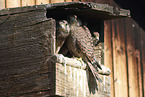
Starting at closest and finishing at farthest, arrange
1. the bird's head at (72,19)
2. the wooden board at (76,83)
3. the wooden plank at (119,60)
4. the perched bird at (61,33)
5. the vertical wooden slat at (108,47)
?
the wooden board at (76,83), the perched bird at (61,33), the bird's head at (72,19), the vertical wooden slat at (108,47), the wooden plank at (119,60)

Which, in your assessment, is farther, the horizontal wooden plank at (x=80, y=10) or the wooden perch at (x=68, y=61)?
the horizontal wooden plank at (x=80, y=10)

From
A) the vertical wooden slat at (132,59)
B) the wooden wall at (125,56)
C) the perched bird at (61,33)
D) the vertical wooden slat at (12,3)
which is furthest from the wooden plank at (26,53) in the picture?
the vertical wooden slat at (132,59)

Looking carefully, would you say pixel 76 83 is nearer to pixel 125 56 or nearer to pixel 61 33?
pixel 61 33

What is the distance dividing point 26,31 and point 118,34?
208 cm

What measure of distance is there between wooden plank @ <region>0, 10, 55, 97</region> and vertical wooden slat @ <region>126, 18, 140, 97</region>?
2232 mm

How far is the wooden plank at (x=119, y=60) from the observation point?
5.49 metres

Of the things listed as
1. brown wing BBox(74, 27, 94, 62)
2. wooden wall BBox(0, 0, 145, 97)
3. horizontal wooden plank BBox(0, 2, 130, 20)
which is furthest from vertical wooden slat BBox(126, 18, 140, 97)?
brown wing BBox(74, 27, 94, 62)

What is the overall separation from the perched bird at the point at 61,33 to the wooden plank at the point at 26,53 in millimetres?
217

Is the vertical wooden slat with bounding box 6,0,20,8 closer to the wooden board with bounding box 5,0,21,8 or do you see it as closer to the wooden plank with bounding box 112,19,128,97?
the wooden board with bounding box 5,0,21,8

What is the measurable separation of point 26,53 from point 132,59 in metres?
2.39

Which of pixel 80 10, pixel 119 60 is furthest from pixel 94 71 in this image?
pixel 119 60

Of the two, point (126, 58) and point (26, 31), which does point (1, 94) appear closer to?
point (26, 31)

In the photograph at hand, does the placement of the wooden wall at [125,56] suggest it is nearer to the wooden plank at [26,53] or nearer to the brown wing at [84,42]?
the brown wing at [84,42]

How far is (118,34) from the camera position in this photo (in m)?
5.71
